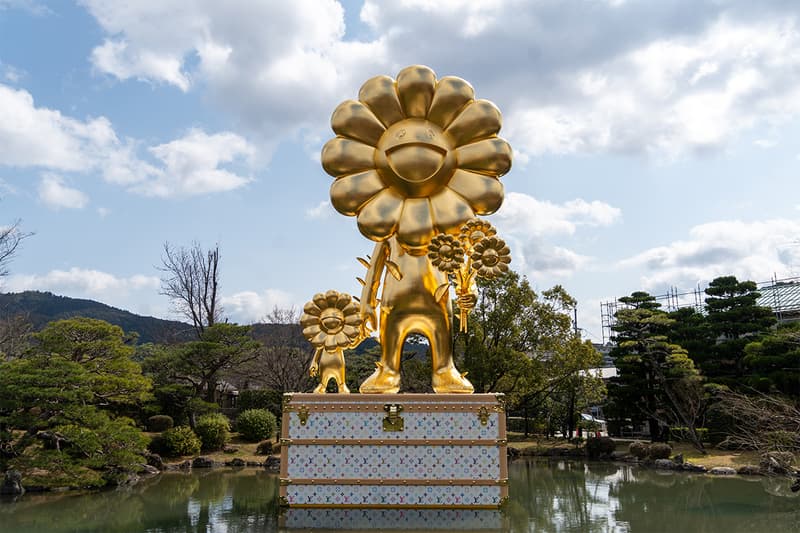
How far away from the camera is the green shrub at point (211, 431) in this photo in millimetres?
16812

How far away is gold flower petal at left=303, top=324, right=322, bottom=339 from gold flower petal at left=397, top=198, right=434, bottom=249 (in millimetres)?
1327

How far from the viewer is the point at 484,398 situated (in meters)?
6.02

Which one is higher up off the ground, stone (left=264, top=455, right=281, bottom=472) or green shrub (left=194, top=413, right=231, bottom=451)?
green shrub (left=194, top=413, right=231, bottom=451)

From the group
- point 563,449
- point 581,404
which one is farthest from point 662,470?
point 581,404

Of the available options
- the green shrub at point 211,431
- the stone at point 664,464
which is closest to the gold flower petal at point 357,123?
the stone at point 664,464

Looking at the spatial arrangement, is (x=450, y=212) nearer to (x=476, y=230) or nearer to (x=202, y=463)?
(x=476, y=230)

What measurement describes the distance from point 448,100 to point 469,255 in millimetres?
1758

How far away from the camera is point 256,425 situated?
Answer: 18016 mm

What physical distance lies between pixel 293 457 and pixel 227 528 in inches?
41.6

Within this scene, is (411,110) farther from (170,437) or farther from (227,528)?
(170,437)

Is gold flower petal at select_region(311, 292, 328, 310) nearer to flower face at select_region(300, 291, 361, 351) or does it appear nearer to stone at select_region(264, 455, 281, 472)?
flower face at select_region(300, 291, 361, 351)

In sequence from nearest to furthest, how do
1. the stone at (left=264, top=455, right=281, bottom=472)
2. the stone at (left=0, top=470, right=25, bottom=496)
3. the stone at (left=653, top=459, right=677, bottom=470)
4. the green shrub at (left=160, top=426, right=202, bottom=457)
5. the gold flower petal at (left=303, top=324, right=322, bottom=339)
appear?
the gold flower petal at (left=303, top=324, right=322, bottom=339), the stone at (left=0, top=470, right=25, bottom=496), the stone at (left=653, top=459, right=677, bottom=470), the stone at (left=264, top=455, right=281, bottom=472), the green shrub at (left=160, top=426, right=202, bottom=457)

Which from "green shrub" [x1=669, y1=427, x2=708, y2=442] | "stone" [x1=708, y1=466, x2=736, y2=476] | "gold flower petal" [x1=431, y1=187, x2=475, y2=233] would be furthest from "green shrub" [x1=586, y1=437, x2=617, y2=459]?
"gold flower petal" [x1=431, y1=187, x2=475, y2=233]

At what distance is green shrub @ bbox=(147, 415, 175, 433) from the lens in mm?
17422
